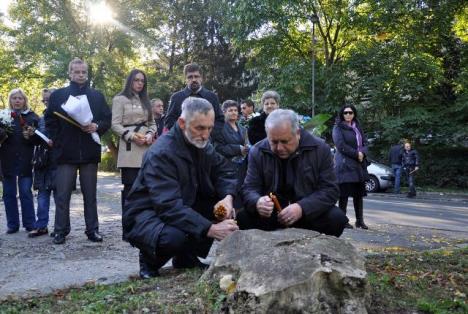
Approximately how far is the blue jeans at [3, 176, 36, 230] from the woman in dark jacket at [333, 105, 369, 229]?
167 inches

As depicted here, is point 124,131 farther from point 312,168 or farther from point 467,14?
point 467,14

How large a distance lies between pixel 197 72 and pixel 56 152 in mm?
1855

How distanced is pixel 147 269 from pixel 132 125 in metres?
2.27

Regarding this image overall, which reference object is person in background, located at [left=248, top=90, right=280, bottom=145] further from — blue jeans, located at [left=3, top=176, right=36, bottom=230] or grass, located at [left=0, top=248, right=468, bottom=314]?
blue jeans, located at [left=3, top=176, right=36, bottom=230]

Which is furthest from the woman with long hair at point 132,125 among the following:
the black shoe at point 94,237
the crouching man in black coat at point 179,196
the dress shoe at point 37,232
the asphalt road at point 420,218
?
the asphalt road at point 420,218

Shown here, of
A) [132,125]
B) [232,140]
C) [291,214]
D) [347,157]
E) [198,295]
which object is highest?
[132,125]

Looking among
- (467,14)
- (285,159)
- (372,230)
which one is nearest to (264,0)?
(467,14)

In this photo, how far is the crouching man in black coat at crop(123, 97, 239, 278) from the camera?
3.65 metres

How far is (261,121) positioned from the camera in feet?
20.9

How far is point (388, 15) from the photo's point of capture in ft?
68.6

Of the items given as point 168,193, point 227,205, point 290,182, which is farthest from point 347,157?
point 168,193

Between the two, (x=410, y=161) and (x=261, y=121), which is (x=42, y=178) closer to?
(x=261, y=121)

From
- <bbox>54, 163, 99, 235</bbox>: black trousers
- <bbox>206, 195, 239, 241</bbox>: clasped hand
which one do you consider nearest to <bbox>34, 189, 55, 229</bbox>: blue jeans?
<bbox>54, 163, 99, 235</bbox>: black trousers

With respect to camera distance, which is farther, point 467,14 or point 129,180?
point 467,14
